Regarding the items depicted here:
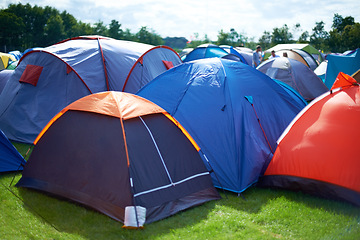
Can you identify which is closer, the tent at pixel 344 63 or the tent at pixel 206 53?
the tent at pixel 344 63

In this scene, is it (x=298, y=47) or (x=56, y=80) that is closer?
(x=56, y=80)

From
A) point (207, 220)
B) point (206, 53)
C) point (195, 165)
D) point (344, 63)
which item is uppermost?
point (344, 63)

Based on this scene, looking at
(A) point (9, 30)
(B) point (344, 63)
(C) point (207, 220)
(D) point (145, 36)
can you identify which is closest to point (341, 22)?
(D) point (145, 36)

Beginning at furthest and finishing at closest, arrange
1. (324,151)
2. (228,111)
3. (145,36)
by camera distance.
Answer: (145,36) < (228,111) < (324,151)

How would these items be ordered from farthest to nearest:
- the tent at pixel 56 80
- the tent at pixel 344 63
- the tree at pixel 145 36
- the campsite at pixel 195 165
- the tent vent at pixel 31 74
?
the tree at pixel 145 36 < the tent at pixel 344 63 < the tent vent at pixel 31 74 < the tent at pixel 56 80 < the campsite at pixel 195 165

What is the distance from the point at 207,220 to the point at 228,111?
Answer: 68.9 inches

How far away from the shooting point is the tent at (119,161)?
4.02m

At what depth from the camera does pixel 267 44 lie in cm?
6338

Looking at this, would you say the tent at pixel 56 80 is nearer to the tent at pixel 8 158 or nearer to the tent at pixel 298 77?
the tent at pixel 8 158

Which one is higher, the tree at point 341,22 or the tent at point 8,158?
the tree at point 341,22

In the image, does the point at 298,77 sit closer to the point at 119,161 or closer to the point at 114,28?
the point at 119,161

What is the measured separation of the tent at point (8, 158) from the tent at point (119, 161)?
752 millimetres

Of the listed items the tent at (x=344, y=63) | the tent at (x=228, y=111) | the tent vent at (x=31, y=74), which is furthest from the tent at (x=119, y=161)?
the tent at (x=344, y=63)

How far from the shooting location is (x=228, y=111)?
16.8ft
